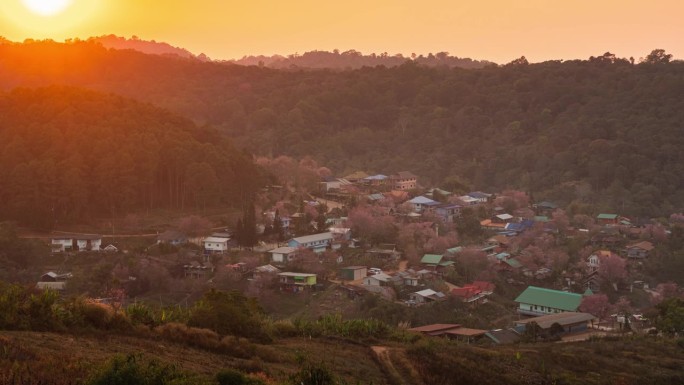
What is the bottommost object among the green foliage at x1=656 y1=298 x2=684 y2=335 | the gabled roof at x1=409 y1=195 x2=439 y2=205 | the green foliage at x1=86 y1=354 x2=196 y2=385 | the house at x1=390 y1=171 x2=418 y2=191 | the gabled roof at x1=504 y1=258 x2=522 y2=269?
the gabled roof at x1=504 y1=258 x2=522 y2=269

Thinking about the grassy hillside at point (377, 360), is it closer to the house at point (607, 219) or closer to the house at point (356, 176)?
the house at point (607, 219)

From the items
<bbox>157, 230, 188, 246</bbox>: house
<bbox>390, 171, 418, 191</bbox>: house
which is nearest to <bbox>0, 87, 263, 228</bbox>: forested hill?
<bbox>157, 230, 188, 246</bbox>: house

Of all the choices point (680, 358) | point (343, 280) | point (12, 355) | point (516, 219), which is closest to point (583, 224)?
point (516, 219)

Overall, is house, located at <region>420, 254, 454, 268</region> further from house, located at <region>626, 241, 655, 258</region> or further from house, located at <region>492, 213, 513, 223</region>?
house, located at <region>492, 213, 513, 223</region>

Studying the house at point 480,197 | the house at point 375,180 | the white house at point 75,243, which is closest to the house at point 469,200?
the house at point 480,197

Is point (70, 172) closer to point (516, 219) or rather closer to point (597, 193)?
point (516, 219)
